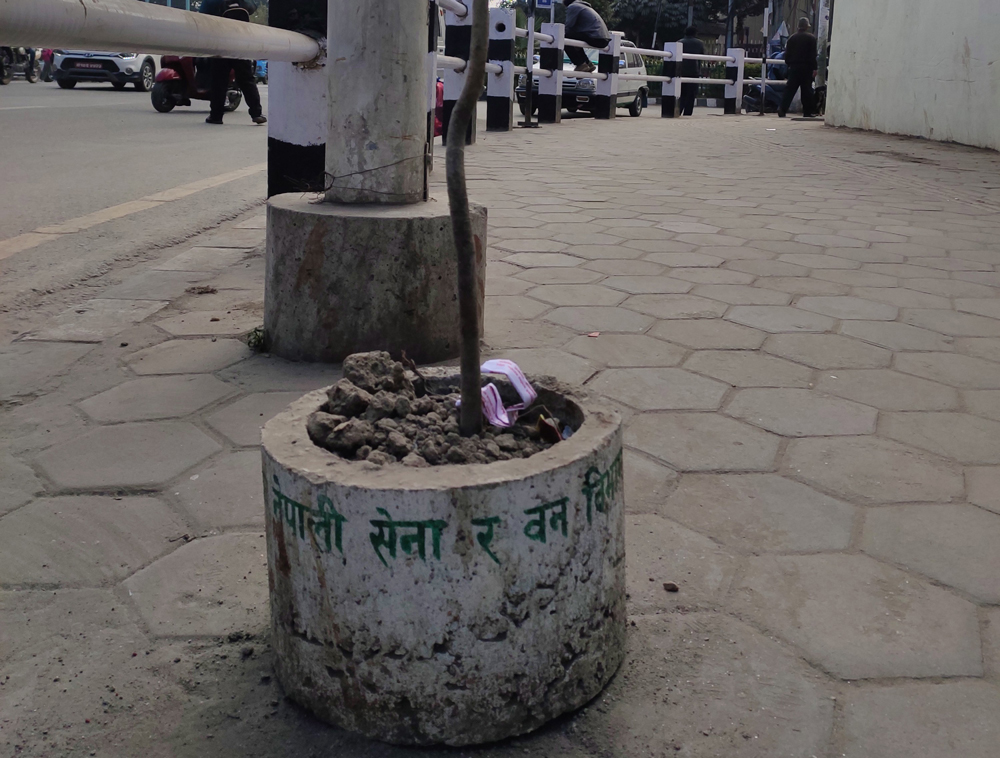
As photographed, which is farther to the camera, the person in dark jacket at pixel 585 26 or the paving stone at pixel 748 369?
the person in dark jacket at pixel 585 26

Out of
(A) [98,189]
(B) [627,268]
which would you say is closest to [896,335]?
(B) [627,268]

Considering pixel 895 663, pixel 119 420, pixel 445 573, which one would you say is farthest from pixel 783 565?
pixel 119 420

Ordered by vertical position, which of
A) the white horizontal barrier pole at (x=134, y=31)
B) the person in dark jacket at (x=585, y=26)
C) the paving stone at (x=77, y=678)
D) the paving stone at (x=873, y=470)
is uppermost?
the person in dark jacket at (x=585, y=26)

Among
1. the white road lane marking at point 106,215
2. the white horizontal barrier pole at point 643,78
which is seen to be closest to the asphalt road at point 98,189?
the white road lane marking at point 106,215

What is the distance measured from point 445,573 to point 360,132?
1.59 m

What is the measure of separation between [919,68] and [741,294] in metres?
8.35

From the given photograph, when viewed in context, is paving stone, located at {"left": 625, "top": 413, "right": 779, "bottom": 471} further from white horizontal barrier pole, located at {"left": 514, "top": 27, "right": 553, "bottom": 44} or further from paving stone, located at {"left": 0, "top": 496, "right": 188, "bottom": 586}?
white horizontal barrier pole, located at {"left": 514, "top": 27, "right": 553, "bottom": 44}

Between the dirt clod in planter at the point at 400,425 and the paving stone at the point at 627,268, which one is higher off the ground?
the dirt clod in planter at the point at 400,425

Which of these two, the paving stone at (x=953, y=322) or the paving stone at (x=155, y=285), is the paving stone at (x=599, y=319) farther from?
the paving stone at (x=155, y=285)

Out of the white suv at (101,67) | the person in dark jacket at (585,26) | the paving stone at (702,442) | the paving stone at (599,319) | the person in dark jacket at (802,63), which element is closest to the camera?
the paving stone at (702,442)

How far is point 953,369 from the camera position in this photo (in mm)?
2701

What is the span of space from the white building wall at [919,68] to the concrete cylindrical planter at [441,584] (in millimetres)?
9071

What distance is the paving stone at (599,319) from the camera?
3016 mm

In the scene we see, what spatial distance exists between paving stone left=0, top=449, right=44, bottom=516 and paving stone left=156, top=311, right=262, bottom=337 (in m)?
0.92
